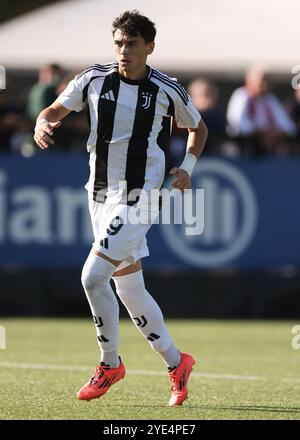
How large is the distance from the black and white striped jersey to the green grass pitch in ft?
4.29

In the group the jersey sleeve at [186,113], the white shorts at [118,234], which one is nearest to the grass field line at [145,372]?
the white shorts at [118,234]

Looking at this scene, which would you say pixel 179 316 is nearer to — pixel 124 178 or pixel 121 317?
pixel 121 317

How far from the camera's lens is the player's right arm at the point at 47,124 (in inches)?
275

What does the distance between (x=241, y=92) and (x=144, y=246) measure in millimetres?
8003

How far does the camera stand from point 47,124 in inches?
277

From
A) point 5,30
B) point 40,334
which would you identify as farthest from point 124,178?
point 5,30

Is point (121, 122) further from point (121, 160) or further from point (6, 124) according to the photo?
point (6, 124)

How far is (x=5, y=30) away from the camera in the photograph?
1853 centimetres

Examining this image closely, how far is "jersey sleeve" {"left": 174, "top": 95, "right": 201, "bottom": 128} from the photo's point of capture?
7238mm

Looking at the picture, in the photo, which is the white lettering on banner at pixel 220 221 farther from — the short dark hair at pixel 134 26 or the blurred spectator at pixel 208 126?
the short dark hair at pixel 134 26

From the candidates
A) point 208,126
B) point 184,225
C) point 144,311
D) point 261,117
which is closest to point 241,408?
point 144,311

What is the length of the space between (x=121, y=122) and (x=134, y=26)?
570mm

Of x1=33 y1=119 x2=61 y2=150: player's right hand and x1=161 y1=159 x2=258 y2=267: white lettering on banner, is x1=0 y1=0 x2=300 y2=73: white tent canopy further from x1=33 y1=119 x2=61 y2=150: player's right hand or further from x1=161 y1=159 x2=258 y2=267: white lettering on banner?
x1=33 y1=119 x2=61 y2=150: player's right hand

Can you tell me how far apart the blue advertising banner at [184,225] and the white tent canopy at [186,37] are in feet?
15.4
